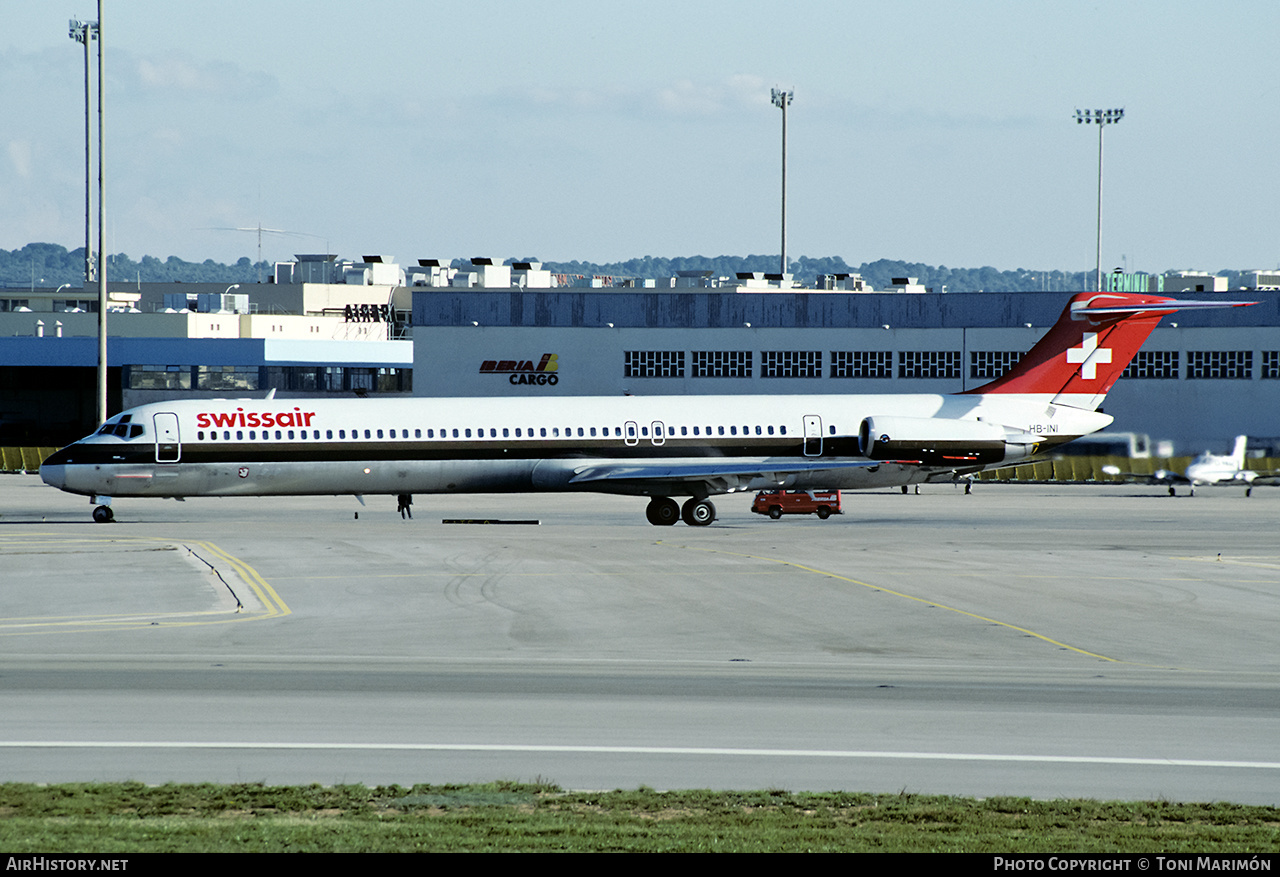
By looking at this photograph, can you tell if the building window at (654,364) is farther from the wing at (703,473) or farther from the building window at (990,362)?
the wing at (703,473)

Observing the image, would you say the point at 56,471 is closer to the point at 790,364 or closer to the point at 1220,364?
the point at 790,364

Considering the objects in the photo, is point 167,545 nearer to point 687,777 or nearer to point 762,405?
point 762,405

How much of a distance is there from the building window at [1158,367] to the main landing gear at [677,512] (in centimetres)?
3511

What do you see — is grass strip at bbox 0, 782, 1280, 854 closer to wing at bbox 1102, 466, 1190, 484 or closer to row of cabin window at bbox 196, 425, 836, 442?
row of cabin window at bbox 196, 425, 836, 442

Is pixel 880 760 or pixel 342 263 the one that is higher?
pixel 342 263

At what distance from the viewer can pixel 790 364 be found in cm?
7381

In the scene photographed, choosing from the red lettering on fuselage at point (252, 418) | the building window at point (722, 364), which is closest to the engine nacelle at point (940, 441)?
the red lettering on fuselage at point (252, 418)

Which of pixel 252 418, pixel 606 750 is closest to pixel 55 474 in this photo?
pixel 252 418

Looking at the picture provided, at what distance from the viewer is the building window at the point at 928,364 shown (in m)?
72.0

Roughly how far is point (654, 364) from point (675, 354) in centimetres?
125
